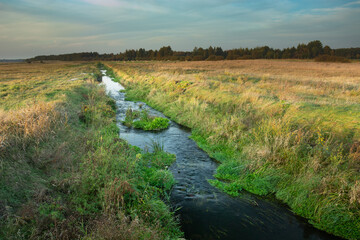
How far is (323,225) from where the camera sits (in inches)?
220

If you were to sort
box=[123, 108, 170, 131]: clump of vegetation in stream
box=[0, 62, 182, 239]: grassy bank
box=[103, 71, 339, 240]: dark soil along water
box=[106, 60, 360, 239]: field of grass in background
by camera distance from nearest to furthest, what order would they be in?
1. box=[0, 62, 182, 239]: grassy bank
2. box=[103, 71, 339, 240]: dark soil along water
3. box=[106, 60, 360, 239]: field of grass in background
4. box=[123, 108, 170, 131]: clump of vegetation in stream

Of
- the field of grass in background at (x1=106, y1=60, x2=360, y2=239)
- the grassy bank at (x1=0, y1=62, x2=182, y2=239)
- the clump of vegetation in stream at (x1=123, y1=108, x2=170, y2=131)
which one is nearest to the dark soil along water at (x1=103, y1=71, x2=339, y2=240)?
the field of grass in background at (x1=106, y1=60, x2=360, y2=239)

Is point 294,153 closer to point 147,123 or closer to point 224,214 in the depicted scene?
point 224,214

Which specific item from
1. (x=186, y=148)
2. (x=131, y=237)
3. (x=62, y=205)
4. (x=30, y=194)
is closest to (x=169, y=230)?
(x=131, y=237)

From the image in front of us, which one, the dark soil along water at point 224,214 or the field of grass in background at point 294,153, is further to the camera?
the field of grass in background at point 294,153

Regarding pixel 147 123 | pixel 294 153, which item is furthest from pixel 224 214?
pixel 147 123

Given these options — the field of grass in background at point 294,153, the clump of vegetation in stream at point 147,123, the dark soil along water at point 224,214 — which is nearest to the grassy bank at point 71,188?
the dark soil along water at point 224,214

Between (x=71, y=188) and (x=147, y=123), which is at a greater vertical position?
(x=71, y=188)

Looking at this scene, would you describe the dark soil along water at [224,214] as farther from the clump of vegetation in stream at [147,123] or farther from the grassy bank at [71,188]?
the clump of vegetation in stream at [147,123]

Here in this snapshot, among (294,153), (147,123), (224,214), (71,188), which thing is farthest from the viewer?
(147,123)

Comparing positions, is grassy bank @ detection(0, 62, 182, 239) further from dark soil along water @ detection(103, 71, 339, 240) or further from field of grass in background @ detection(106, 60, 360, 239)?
field of grass in background @ detection(106, 60, 360, 239)

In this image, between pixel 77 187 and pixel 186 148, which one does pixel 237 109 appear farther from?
pixel 77 187

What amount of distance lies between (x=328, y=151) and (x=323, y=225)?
2508 mm

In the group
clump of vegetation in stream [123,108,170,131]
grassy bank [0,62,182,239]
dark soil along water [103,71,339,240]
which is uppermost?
grassy bank [0,62,182,239]
